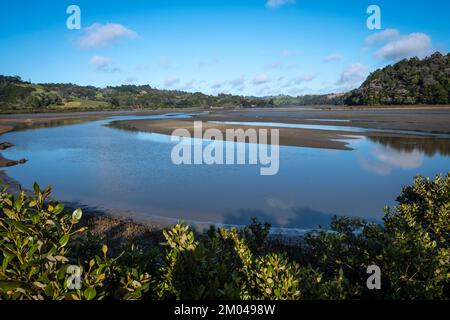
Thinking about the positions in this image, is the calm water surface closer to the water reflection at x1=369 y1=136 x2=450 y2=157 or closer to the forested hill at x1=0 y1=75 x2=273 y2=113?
the water reflection at x1=369 y1=136 x2=450 y2=157

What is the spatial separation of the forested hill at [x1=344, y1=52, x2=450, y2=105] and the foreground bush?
8108cm

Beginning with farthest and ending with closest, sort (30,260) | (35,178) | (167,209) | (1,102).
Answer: (1,102), (35,178), (167,209), (30,260)

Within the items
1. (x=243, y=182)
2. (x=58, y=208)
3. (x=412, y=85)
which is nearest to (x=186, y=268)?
(x=58, y=208)

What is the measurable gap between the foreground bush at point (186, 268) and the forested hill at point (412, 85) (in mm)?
81080

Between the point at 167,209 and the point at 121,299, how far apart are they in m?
8.35

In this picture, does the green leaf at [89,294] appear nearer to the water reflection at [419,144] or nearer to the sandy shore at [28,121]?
the sandy shore at [28,121]

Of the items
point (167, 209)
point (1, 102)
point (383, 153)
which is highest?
point (1, 102)

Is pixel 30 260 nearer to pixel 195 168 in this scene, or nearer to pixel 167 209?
pixel 167 209

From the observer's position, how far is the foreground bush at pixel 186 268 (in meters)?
2.10

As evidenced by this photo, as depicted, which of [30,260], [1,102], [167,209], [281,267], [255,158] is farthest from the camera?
[1,102]

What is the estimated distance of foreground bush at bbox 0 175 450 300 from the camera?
210 cm

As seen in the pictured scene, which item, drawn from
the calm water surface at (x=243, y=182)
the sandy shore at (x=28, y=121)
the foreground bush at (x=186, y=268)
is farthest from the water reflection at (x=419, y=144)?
the sandy shore at (x=28, y=121)

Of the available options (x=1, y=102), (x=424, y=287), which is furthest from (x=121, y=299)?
(x=1, y=102)
